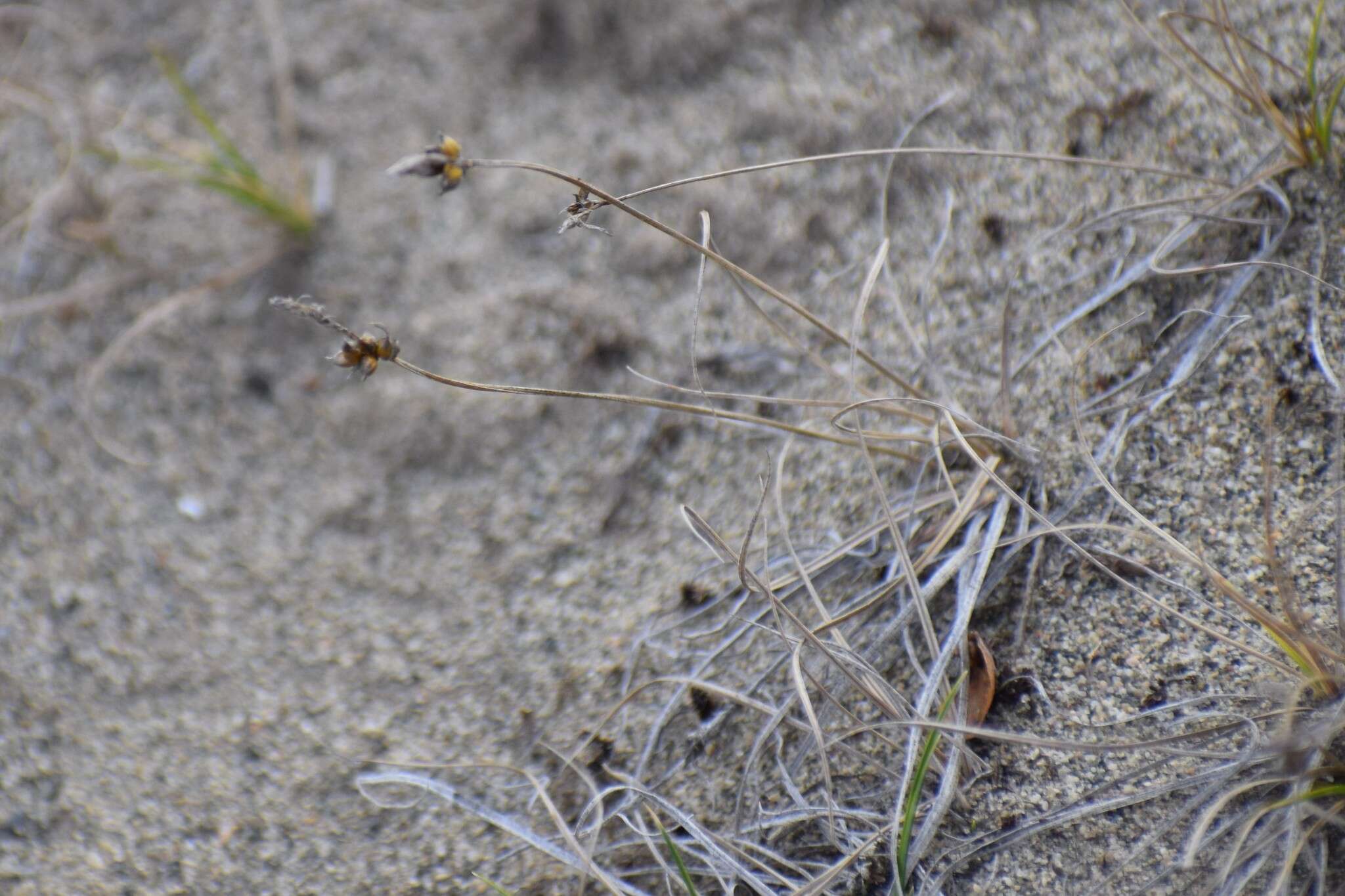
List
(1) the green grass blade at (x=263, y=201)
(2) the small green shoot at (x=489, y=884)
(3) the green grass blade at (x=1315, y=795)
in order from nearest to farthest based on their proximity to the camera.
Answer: (3) the green grass blade at (x=1315, y=795), (2) the small green shoot at (x=489, y=884), (1) the green grass blade at (x=263, y=201)

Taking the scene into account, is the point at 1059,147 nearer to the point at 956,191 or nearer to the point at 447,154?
the point at 956,191

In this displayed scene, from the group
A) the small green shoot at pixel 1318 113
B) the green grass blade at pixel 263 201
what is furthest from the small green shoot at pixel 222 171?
the small green shoot at pixel 1318 113

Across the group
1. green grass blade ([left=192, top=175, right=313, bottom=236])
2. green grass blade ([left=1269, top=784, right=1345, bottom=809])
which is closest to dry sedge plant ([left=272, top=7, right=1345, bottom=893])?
green grass blade ([left=1269, top=784, right=1345, bottom=809])

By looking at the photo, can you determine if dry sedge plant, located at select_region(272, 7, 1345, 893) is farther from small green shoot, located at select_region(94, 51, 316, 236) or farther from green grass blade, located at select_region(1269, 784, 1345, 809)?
small green shoot, located at select_region(94, 51, 316, 236)

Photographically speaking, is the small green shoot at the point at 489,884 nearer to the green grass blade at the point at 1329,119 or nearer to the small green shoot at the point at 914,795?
the small green shoot at the point at 914,795

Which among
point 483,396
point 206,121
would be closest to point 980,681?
point 483,396

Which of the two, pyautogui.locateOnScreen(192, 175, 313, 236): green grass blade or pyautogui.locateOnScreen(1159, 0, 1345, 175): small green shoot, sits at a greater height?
pyautogui.locateOnScreen(1159, 0, 1345, 175): small green shoot

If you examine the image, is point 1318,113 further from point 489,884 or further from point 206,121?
point 206,121
